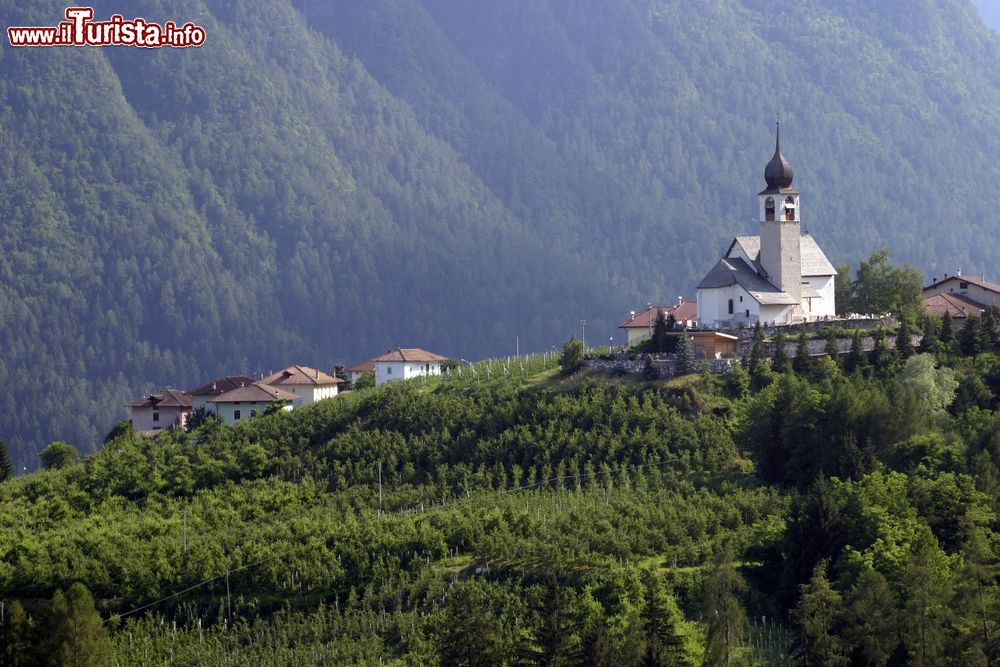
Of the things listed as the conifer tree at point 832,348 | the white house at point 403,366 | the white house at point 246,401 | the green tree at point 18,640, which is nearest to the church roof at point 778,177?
the conifer tree at point 832,348

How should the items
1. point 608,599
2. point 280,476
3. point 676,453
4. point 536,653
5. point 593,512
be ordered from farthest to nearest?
point 280,476, point 676,453, point 593,512, point 608,599, point 536,653

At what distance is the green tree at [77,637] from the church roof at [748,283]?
40262 mm

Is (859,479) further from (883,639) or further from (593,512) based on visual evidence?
(883,639)

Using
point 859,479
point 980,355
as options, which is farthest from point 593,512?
point 980,355

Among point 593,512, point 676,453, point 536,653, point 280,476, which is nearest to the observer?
point 536,653

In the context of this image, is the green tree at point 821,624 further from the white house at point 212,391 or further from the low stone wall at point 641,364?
the white house at point 212,391

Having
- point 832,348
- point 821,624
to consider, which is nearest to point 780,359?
point 832,348

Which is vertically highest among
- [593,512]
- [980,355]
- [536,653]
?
[980,355]

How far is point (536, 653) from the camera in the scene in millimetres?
62094

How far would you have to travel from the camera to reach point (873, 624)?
6256cm

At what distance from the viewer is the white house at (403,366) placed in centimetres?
12000

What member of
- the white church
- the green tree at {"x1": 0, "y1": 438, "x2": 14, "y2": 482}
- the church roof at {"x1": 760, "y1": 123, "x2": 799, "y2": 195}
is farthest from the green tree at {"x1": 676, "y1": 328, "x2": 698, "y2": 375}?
the green tree at {"x1": 0, "y1": 438, "x2": 14, "y2": 482}

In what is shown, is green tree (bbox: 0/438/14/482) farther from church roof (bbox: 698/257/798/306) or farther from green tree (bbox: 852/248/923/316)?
green tree (bbox: 852/248/923/316)

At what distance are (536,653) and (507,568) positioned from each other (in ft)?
36.2
